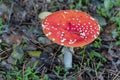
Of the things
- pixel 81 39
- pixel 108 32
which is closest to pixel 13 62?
pixel 81 39

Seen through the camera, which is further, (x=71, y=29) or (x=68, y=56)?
(x=68, y=56)

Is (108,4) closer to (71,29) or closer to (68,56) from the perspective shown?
(68,56)

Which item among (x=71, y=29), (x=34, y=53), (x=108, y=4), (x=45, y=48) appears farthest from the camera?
(x=108, y=4)

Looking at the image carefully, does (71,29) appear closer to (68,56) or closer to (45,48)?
(68,56)

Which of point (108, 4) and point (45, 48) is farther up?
point (108, 4)

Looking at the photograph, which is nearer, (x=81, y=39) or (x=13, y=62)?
(x=81, y=39)

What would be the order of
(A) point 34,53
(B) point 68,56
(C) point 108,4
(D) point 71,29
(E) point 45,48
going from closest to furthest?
1. (D) point 71,29
2. (B) point 68,56
3. (A) point 34,53
4. (E) point 45,48
5. (C) point 108,4

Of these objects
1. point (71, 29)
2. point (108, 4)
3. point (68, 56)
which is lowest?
point (68, 56)

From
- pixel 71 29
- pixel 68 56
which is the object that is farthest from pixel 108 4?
pixel 71 29

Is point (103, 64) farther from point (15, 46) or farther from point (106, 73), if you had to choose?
point (15, 46)
